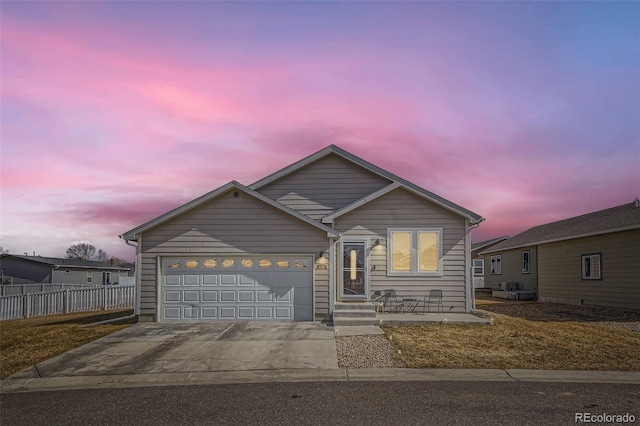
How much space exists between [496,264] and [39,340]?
103 ft

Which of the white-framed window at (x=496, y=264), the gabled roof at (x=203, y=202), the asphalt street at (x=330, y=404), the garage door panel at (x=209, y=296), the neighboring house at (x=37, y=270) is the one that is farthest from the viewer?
the neighboring house at (x=37, y=270)

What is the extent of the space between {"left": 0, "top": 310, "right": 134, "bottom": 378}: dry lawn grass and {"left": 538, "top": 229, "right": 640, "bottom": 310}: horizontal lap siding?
62.8 feet

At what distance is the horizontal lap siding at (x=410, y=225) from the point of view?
17891 mm

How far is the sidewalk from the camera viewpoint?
9.41 m

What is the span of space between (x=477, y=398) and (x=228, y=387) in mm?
4341

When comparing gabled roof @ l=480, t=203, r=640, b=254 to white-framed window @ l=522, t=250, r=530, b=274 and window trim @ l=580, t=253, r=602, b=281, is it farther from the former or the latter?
window trim @ l=580, t=253, r=602, b=281

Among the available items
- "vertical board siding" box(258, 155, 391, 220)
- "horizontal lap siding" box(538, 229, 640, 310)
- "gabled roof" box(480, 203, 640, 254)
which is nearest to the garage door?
"vertical board siding" box(258, 155, 391, 220)

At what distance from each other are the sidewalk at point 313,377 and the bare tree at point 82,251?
10204cm

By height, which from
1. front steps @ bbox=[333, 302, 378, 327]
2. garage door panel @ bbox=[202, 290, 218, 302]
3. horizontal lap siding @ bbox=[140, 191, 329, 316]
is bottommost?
front steps @ bbox=[333, 302, 378, 327]

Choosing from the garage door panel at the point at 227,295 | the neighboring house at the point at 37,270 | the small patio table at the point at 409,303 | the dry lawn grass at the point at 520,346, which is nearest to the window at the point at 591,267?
the dry lawn grass at the point at 520,346

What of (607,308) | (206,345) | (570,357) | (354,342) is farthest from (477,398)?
(607,308)

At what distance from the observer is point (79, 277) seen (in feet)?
157

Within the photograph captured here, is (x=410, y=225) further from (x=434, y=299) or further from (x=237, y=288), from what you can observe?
(x=237, y=288)

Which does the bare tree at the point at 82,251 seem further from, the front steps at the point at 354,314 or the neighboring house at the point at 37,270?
the front steps at the point at 354,314
